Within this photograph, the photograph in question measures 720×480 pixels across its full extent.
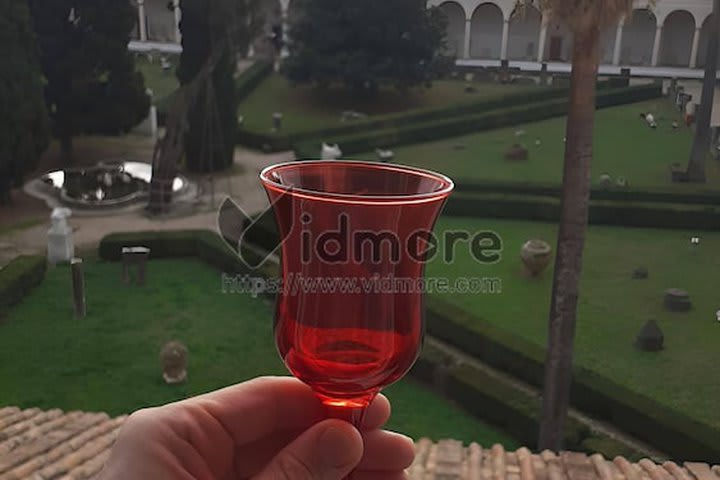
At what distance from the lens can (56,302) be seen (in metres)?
10.2

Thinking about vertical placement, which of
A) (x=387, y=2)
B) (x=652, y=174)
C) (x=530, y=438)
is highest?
(x=387, y=2)

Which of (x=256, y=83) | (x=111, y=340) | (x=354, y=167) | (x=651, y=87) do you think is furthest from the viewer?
(x=256, y=83)

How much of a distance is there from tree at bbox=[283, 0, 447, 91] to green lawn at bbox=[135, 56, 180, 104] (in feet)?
16.1

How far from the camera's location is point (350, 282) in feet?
6.03

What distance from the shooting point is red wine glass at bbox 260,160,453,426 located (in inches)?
70.0

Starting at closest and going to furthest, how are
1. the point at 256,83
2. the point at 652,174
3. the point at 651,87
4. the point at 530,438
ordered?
the point at 530,438 → the point at 652,174 → the point at 651,87 → the point at 256,83

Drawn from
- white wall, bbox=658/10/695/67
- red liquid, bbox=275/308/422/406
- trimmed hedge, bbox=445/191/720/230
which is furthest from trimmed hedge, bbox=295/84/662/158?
red liquid, bbox=275/308/422/406

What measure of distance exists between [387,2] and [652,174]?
32.1 ft

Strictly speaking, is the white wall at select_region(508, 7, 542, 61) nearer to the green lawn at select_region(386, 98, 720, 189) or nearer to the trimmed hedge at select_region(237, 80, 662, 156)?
the trimmed hedge at select_region(237, 80, 662, 156)

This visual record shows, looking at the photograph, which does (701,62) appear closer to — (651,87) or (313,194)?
(651,87)

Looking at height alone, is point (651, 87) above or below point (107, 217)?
above

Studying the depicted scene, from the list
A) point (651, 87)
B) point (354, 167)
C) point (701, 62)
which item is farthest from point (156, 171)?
point (701, 62)

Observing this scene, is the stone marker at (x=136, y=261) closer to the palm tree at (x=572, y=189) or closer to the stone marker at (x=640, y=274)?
the palm tree at (x=572, y=189)

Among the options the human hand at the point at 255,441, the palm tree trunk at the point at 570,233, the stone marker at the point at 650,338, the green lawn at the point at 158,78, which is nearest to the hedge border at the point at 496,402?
the palm tree trunk at the point at 570,233
